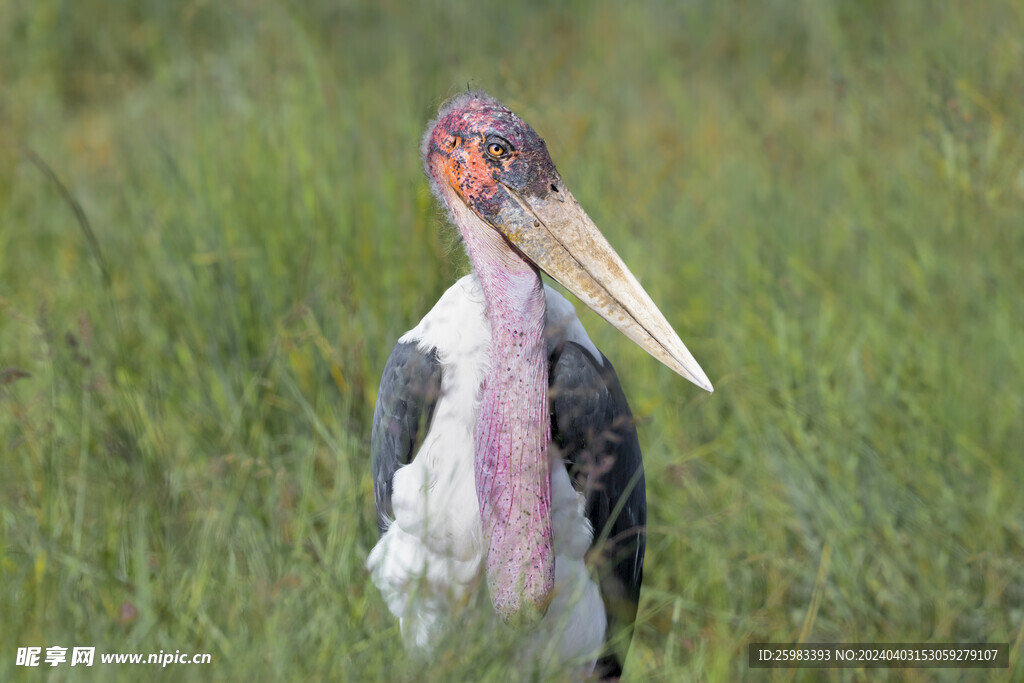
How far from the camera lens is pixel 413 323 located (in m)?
2.95

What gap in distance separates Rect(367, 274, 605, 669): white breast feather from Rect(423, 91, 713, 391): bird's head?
127 millimetres

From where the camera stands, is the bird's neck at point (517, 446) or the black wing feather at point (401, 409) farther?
the black wing feather at point (401, 409)

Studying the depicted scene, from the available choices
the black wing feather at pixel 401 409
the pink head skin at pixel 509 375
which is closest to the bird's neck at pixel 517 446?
the pink head skin at pixel 509 375

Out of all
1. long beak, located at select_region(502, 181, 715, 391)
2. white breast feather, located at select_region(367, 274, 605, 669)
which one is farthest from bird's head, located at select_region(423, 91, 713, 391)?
white breast feather, located at select_region(367, 274, 605, 669)

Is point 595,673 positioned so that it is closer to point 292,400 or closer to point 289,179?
point 292,400

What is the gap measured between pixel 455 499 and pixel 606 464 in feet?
1.15

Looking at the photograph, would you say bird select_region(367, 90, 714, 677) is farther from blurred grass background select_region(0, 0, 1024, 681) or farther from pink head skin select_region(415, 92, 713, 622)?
blurred grass background select_region(0, 0, 1024, 681)

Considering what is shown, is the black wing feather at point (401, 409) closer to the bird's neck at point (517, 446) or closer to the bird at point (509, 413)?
the bird at point (509, 413)

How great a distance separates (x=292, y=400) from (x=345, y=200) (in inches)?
27.1

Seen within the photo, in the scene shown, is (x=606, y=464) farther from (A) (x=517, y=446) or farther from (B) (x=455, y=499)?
(B) (x=455, y=499)

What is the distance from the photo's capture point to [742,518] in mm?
2787

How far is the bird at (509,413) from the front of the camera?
1.97 metres

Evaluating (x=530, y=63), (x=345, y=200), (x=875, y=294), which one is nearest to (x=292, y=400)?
(x=345, y=200)

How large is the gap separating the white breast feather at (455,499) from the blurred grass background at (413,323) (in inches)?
4.0
